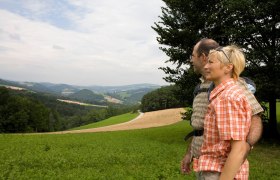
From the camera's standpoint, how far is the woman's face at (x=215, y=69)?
3.56 metres

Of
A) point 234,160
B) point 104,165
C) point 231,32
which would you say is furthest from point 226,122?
point 231,32

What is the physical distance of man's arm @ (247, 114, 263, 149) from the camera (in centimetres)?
334

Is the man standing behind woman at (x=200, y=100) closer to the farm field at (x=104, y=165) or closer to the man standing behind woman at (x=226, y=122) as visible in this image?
the man standing behind woman at (x=226, y=122)

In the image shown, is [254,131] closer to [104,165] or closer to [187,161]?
[187,161]

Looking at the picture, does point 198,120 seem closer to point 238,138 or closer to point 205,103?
Answer: point 205,103

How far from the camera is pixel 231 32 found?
22203 mm

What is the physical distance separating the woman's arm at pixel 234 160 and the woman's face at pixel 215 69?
28.7 inches

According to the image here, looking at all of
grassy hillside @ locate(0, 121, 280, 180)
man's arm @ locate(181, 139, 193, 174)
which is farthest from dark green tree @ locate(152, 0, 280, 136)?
man's arm @ locate(181, 139, 193, 174)

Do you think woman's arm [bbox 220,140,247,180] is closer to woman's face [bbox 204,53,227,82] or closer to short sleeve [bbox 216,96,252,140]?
short sleeve [bbox 216,96,252,140]

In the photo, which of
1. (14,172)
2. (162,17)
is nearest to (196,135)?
(14,172)

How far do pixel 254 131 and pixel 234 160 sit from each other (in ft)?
1.41

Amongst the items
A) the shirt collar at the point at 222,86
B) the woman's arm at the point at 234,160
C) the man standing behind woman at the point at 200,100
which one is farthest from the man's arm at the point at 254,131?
the shirt collar at the point at 222,86

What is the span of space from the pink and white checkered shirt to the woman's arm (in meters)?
0.07

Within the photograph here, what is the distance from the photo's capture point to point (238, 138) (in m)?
3.18
